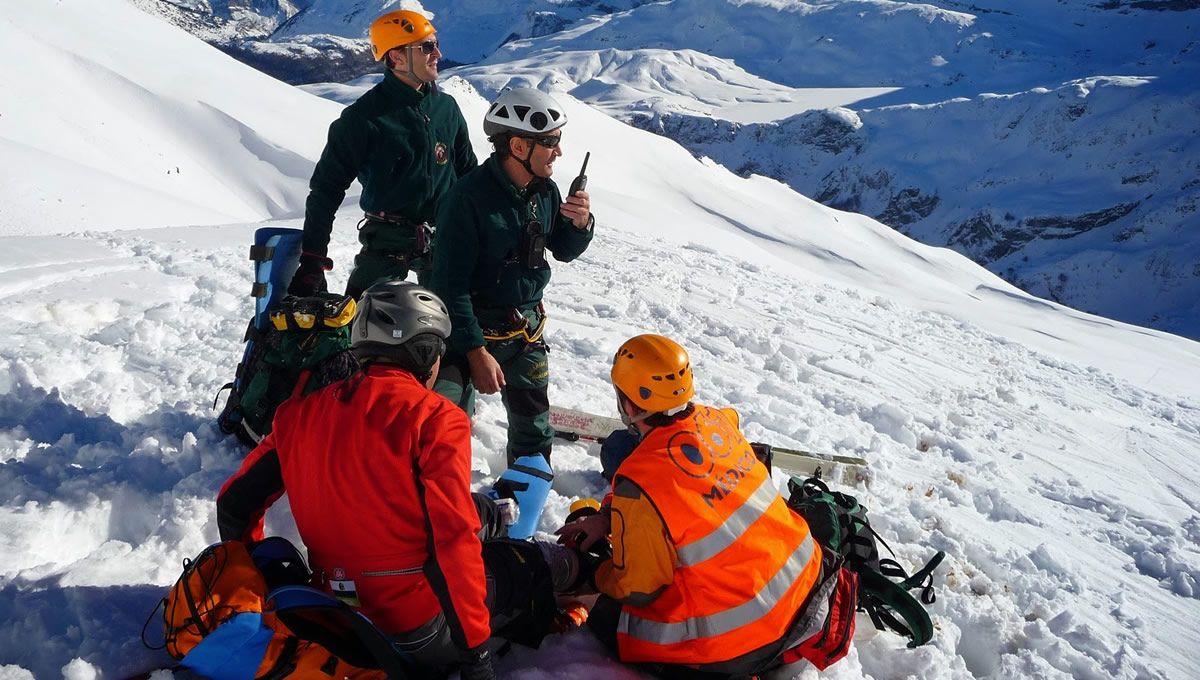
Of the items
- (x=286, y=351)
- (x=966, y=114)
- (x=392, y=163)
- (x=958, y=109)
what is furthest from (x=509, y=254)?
(x=958, y=109)

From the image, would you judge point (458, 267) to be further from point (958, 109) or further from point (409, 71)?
point (958, 109)

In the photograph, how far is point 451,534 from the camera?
7.50ft

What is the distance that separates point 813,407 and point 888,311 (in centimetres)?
710

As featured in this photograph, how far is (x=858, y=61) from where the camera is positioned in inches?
6757

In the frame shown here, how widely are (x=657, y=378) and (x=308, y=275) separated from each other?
87.3 inches

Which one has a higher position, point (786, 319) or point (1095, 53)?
point (1095, 53)

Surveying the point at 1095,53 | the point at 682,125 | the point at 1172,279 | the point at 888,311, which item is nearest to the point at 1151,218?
the point at 1172,279

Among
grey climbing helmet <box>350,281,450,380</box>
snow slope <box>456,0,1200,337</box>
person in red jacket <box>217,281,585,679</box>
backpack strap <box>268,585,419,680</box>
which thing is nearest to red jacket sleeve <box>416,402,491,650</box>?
person in red jacket <box>217,281,585,679</box>

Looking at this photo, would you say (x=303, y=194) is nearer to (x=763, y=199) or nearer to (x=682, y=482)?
(x=682, y=482)

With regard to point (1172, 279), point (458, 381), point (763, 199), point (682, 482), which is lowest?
point (1172, 279)

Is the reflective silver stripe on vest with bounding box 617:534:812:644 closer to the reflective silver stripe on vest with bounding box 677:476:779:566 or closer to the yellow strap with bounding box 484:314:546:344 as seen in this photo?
the reflective silver stripe on vest with bounding box 677:476:779:566

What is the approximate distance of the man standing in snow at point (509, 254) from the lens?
348 centimetres

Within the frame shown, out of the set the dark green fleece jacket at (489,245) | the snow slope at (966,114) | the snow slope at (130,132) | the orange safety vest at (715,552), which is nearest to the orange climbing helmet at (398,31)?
the dark green fleece jacket at (489,245)

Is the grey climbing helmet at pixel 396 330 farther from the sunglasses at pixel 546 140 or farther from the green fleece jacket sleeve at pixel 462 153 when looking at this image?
the green fleece jacket sleeve at pixel 462 153
